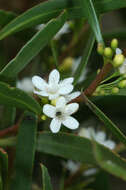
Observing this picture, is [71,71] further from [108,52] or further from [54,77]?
[108,52]

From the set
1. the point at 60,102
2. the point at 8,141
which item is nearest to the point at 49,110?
the point at 60,102

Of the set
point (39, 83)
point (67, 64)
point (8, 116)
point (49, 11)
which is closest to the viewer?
point (39, 83)

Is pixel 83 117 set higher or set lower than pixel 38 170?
higher

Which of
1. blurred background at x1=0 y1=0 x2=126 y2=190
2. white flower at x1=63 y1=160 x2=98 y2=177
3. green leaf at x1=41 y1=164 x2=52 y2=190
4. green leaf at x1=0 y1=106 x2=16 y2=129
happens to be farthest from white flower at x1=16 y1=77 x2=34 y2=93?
green leaf at x1=41 y1=164 x2=52 y2=190

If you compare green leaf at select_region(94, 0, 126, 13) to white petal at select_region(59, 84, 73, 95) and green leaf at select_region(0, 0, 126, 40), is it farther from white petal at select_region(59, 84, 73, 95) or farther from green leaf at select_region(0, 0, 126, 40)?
white petal at select_region(59, 84, 73, 95)

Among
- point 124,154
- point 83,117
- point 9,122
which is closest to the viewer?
point 9,122

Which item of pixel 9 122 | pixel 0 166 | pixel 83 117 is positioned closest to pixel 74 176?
pixel 83 117

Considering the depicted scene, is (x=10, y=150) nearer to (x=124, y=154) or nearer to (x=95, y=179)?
(x=95, y=179)
